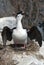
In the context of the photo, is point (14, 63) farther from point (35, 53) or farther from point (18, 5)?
point (18, 5)

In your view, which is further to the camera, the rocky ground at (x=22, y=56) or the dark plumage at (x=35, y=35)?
the dark plumage at (x=35, y=35)

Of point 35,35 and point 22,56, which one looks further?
point 35,35

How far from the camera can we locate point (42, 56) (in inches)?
139

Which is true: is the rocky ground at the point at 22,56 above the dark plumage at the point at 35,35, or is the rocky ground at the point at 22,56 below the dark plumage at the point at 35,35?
below

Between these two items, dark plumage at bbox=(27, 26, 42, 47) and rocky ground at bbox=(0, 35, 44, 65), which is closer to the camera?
rocky ground at bbox=(0, 35, 44, 65)

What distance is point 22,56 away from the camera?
3484 millimetres

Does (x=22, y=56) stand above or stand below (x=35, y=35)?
below

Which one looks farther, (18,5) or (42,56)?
(18,5)

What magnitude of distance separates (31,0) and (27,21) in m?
0.47

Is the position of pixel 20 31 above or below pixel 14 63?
above

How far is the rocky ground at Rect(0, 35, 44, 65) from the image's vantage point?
3324 mm

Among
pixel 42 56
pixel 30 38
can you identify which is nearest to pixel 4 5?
pixel 30 38

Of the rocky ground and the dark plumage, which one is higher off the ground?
the dark plumage

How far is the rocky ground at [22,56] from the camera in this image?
332cm
